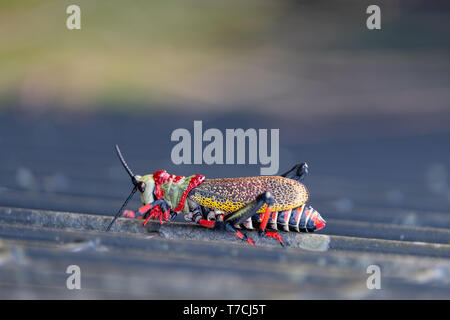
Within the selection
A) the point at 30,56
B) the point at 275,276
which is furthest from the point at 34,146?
the point at 275,276

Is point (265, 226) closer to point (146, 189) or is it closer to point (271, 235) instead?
point (271, 235)

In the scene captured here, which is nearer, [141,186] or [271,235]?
[271,235]

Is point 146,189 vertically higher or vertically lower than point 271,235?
higher

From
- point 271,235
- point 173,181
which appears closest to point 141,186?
point 173,181

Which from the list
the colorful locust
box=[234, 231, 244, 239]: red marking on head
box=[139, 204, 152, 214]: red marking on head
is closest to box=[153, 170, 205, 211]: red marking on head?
the colorful locust

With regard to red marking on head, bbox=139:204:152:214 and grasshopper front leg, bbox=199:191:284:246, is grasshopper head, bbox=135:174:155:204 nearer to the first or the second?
red marking on head, bbox=139:204:152:214

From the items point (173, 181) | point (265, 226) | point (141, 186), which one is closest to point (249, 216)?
point (265, 226)

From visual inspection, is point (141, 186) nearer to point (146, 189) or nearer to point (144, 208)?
point (146, 189)

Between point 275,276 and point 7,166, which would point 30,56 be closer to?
point 7,166
